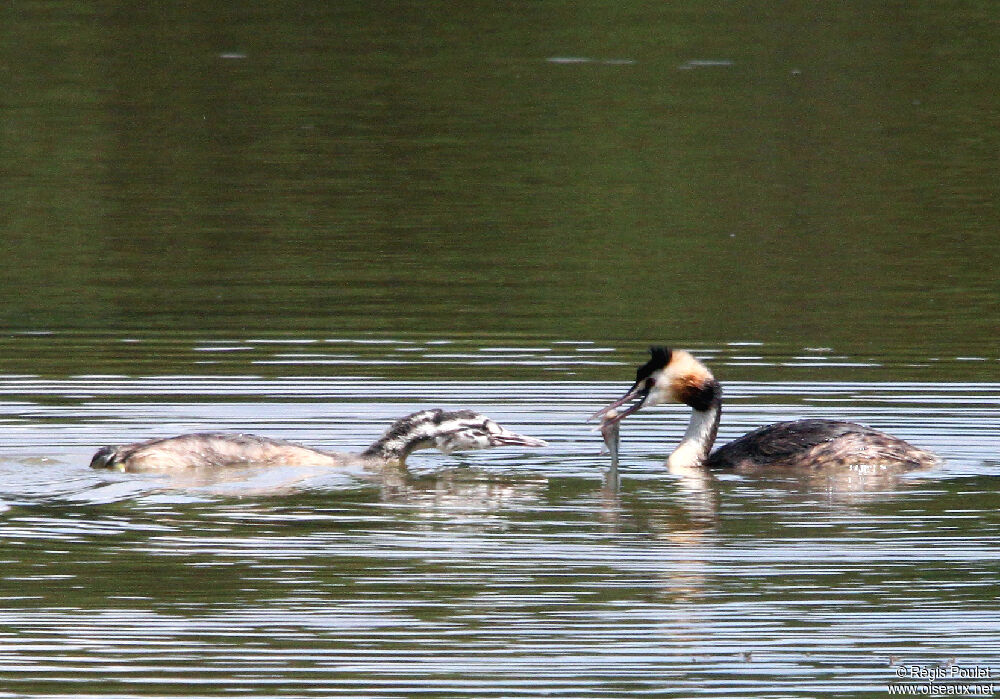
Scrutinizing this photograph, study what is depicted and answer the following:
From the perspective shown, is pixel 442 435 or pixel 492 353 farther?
pixel 492 353

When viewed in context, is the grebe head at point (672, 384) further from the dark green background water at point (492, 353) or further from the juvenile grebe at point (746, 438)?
the dark green background water at point (492, 353)

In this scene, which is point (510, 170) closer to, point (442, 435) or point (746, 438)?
point (442, 435)

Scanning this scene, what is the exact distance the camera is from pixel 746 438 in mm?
12562

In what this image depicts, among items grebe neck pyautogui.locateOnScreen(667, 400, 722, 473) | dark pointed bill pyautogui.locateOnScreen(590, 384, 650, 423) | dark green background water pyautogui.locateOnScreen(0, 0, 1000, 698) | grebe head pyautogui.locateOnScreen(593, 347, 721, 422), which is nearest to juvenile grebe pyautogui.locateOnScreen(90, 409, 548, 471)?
dark green background water pyautogui.locateOnScreen(0, 0, 1000, 698)

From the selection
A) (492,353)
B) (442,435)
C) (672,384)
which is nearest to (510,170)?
(492,353)

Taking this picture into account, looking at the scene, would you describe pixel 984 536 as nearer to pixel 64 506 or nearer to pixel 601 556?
pixel 601 556

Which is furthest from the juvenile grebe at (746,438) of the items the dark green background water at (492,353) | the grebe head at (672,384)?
the dark green background water at (492,353)

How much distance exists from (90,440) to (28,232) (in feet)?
31.0

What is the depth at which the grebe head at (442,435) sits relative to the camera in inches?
496

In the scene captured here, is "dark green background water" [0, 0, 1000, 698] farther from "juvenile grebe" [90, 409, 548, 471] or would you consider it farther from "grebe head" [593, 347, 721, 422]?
"grebe head" [593, 347, 721, 422]

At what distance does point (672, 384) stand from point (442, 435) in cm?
138

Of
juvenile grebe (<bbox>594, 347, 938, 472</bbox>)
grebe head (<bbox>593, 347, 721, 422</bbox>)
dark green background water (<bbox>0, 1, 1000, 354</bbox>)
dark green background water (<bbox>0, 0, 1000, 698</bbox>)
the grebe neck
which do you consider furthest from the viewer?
dark green background water (<bbox>0, 1, 1000, 354</bbox>)

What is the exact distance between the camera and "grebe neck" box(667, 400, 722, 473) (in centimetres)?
1244

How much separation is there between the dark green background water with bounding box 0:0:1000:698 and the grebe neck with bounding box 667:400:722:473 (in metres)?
0.27
